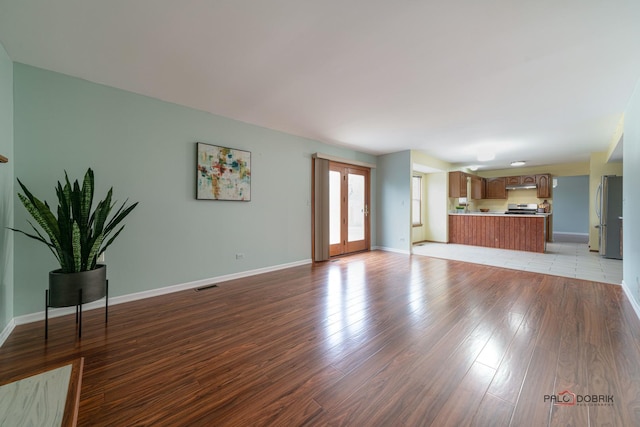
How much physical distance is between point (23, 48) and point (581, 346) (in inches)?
209

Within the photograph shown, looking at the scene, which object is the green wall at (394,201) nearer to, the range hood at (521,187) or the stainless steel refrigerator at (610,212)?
the stainless steel refrigerator at (610,212)

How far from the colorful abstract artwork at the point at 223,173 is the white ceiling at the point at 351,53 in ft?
1.95

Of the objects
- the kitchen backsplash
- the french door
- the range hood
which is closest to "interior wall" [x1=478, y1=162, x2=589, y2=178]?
the range hood

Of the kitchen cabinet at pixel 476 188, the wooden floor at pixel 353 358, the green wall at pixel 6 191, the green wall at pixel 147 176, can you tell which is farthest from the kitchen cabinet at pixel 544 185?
the green wall at pixel 6 191

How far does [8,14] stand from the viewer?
1.84 meters

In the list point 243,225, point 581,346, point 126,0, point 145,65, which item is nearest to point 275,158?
point 243,225

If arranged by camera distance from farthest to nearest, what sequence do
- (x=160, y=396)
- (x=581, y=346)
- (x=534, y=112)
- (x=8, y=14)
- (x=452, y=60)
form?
(x=534, y=112) < (x=452, y=60) < (x=581, y=346) < (x=8, y=14) < (x=160, y=396)

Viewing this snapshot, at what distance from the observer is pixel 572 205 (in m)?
9.95

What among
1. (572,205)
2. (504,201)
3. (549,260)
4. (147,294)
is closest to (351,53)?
(147,294)

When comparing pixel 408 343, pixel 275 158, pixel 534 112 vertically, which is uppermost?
pixel 534 112

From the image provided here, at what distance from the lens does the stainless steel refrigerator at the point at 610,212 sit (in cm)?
512

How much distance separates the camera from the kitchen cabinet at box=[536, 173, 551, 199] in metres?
7.94

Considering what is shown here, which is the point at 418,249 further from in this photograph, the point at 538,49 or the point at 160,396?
the point at 160,396

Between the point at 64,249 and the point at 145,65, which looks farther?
the point at 145,65
